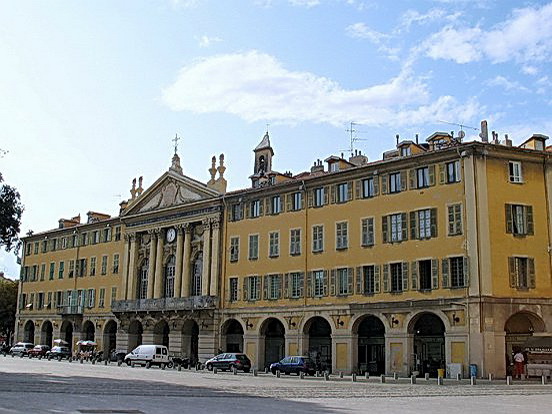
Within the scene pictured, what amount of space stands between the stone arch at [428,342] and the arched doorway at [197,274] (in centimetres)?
2018

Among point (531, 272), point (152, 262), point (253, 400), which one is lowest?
point (253, 400)

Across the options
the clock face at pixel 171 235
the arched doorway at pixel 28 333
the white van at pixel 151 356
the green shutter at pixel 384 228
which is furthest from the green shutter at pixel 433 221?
the arched doorway at pixel 28 333

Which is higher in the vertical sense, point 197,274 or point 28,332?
point 197,274

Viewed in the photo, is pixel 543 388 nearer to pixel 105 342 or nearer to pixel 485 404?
pixel 485 404

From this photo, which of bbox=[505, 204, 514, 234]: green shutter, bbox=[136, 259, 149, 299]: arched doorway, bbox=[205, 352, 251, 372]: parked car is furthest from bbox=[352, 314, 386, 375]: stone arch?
bbox=[136, 259, 149, 299]: arched doorway

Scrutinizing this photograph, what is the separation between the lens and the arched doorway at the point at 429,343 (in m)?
44.3

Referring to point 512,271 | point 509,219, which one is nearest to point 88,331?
point 512,271

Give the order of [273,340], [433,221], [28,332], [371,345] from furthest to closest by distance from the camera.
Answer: [28,332] < [273,340] < [371,345] < [433,221]

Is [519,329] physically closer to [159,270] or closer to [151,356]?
[151,356]

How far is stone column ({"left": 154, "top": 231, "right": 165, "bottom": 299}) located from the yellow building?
183 mm

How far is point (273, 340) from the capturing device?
54312 millimetres

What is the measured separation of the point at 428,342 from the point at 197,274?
21.6m

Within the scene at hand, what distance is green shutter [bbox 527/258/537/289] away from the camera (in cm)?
4222

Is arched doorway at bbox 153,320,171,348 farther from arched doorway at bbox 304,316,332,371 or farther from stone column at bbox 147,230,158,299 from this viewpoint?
arched doorway at bbox 304,316,332,371
